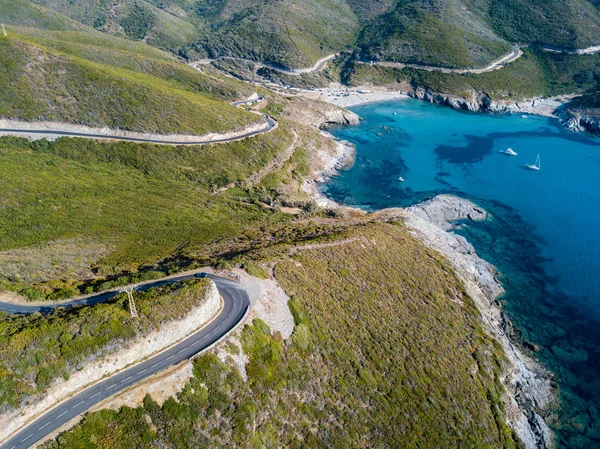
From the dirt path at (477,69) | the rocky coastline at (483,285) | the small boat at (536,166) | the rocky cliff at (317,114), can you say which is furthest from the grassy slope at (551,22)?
the rocky coastline at (483,285)

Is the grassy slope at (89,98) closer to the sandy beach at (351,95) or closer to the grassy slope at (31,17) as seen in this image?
the sandy beach at (351,95)

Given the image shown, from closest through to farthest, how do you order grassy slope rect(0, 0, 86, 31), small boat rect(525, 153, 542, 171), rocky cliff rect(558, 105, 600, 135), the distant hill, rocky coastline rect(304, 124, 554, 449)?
rocky coastline rect(304, 124, 554, 449), small boat rect(525, 153, 542, 171), rocky cliff rect(558, 105, 600, 135), grassy slope rect(0, 0, 86, 31), the distant hill

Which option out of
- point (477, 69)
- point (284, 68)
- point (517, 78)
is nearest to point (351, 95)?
point (284, 68)

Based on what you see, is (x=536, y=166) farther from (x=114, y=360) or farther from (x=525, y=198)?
(x=114, y=360)

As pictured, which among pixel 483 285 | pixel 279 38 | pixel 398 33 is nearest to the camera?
pixel 483 285

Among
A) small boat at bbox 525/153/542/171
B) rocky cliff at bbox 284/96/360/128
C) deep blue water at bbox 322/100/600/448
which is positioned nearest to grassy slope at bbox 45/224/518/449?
deep blue water at bbox 322/100/600/448

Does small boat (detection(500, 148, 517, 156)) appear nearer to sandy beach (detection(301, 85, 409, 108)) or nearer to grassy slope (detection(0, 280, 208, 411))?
sandy beach (detection(301, 85, 409, 108))
